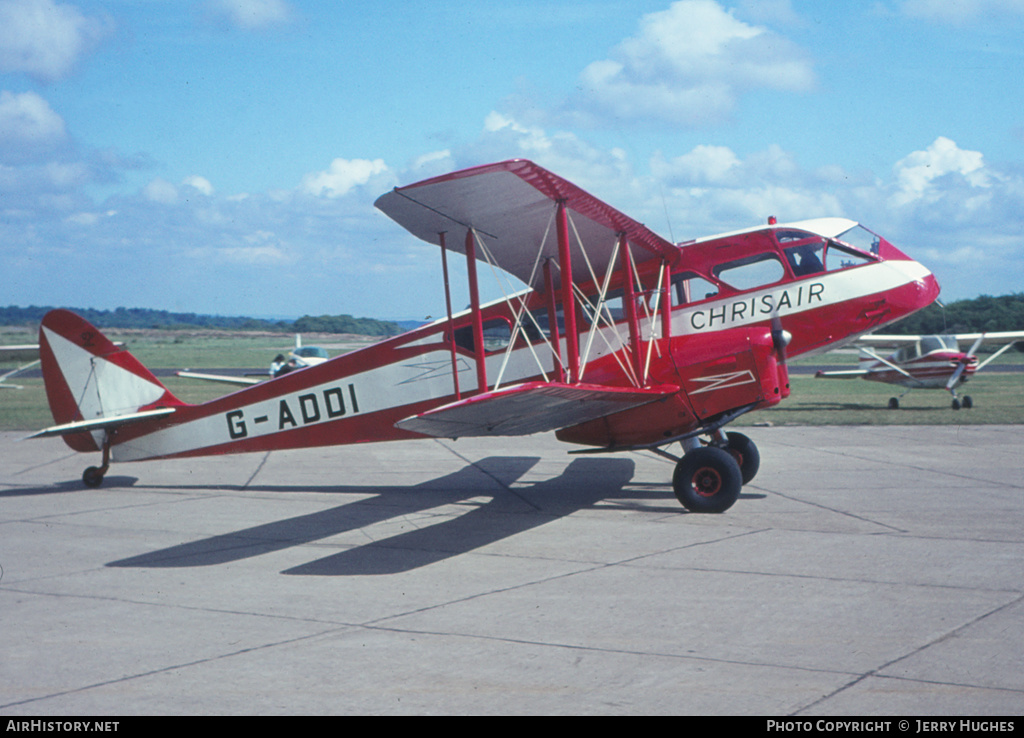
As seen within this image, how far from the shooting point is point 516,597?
5957 millimetres

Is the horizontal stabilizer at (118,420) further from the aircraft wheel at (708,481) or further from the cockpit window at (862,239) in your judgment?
the cockpit window at (862,239)

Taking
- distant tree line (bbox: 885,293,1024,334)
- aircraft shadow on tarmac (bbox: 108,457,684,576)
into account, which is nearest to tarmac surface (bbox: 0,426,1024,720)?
aircraft shadow on tarmac (bbox: 108,457,684,576)

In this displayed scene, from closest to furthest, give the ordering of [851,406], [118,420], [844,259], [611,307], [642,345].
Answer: [642,345] < [844,259] < [611,307] < [118,420] < [851,406]

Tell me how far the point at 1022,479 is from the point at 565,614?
8523mm

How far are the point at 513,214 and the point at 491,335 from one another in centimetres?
254

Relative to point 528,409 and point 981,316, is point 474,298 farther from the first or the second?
point 981,316

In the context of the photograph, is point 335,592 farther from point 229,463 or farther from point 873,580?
point 229,463

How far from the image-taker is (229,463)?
1438 cm

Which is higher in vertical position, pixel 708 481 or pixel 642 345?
pixel 642 345

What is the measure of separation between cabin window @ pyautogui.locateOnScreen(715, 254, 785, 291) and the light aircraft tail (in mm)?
7460

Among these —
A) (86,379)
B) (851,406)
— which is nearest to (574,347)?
(86,379)

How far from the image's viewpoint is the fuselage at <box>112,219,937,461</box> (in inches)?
372

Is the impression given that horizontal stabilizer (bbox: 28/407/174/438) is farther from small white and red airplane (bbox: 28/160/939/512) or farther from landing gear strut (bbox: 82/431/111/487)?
landing gear strut (bbox: 82/431/111/487)

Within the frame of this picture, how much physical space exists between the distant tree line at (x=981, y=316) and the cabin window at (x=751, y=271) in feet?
78.1
